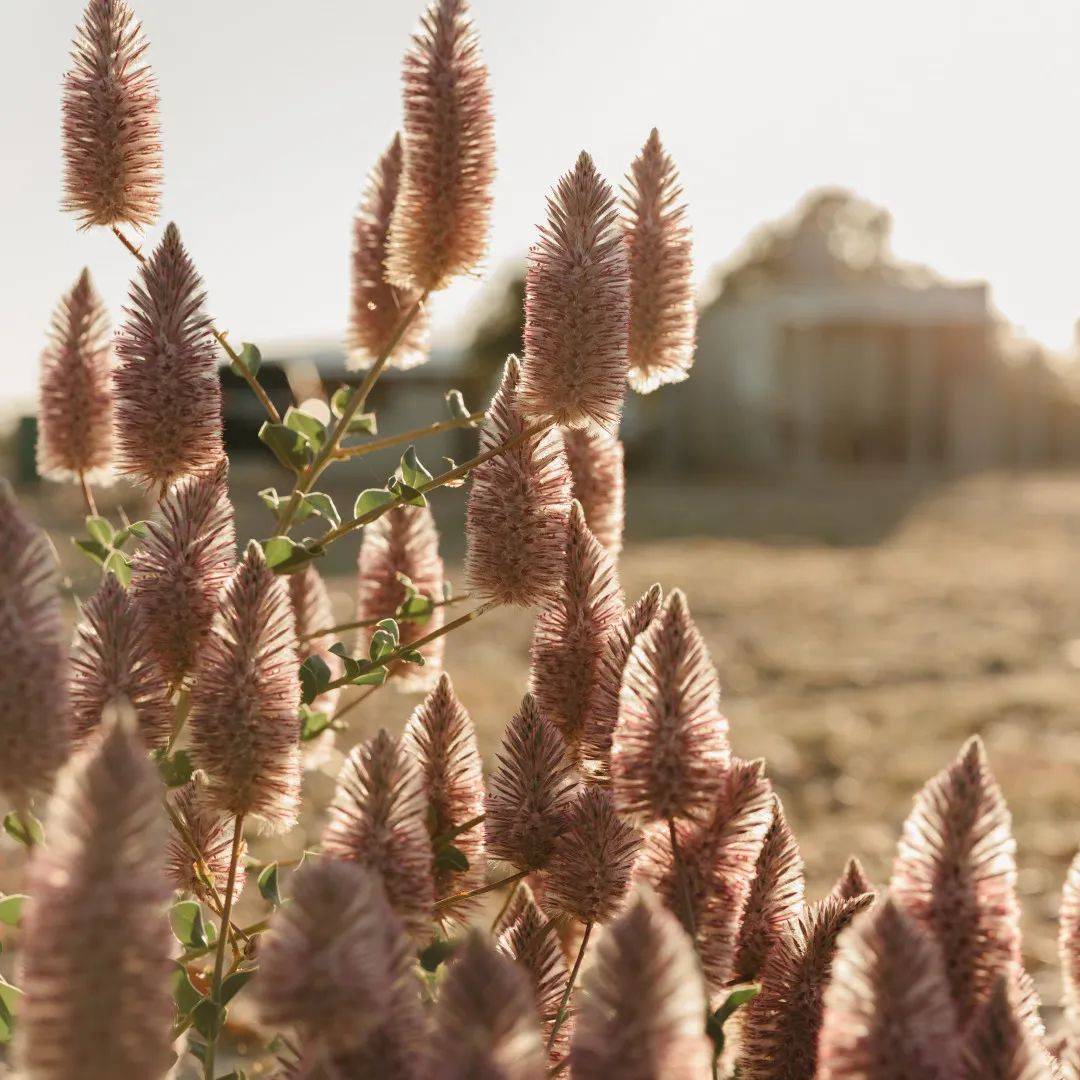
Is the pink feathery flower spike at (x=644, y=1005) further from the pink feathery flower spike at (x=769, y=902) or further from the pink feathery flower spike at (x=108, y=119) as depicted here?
the pink feathery flower spike at (x=108, y=119)

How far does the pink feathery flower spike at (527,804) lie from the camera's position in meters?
1.16

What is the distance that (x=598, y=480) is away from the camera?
1.53 metres

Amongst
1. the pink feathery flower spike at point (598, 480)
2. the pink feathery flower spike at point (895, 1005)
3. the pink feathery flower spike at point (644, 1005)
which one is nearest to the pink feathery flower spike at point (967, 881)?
the pink feathery flower spike at point (895, 1005)

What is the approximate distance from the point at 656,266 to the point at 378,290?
413 mm

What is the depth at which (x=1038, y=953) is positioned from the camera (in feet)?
10.1

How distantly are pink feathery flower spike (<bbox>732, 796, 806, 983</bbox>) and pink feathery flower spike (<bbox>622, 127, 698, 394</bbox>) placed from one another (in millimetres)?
487

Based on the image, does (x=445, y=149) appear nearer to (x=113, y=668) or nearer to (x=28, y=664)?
(x=113, y=668)

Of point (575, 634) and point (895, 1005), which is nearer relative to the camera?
point (895, 1005)

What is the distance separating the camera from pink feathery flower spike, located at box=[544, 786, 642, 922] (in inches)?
44.3

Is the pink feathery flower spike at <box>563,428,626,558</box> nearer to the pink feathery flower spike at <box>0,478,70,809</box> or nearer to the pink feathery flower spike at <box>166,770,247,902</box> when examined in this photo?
the pink feathery flower spike at <box>166,770,247,902</box>

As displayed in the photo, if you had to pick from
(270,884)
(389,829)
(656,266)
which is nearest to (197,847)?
(270,884)

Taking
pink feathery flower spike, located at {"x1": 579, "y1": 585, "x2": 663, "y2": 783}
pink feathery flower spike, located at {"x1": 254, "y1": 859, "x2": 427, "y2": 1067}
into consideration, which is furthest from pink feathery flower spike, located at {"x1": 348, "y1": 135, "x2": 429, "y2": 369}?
pink feathery flower spike, located at {"x1": 254, "y1": 859, "x2": 427, "y2": 1067}

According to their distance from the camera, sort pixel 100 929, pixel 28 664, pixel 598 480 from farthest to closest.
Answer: pixel 598 480 → pixel 28 664 → pixel 100 929

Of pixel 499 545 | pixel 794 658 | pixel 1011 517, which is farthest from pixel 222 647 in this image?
pixel 1011 517
